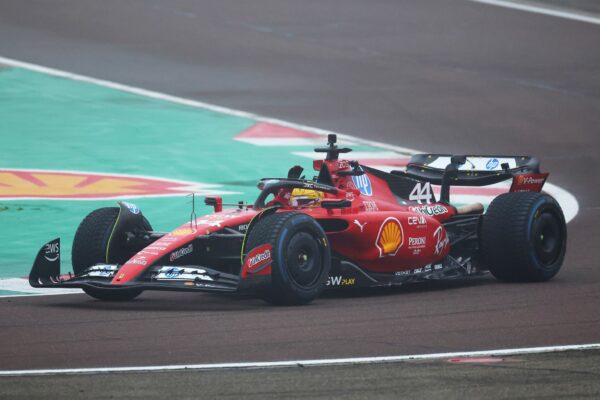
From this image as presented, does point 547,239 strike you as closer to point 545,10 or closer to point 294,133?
point 294,133

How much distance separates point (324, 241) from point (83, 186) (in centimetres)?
739

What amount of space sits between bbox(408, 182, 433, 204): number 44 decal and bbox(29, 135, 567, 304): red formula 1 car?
13mm

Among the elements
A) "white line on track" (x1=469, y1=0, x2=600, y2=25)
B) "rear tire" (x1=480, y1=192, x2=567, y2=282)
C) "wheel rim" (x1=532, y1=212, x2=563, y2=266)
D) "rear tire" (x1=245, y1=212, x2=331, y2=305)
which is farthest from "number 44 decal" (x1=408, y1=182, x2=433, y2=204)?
"white line on track" (x1=469, y1=0, x2=600, y2=25)

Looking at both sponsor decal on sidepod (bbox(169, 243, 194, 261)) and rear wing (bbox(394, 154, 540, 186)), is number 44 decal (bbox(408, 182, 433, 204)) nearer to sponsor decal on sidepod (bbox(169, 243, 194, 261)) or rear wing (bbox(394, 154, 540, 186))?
rear wing (bbox(394, 154, 540, 186))

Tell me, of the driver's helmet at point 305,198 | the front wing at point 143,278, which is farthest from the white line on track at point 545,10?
the front wing at point 143,278

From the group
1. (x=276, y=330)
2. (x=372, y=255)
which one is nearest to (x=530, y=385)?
(x=276, y=330)

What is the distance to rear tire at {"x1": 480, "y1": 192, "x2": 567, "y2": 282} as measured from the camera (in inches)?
552

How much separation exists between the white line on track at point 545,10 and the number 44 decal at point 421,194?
20.8 meters

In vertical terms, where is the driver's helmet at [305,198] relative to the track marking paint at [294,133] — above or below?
below

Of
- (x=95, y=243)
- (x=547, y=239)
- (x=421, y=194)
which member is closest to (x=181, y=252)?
(x=95, y=243)

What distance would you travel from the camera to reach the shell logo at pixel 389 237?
13.6m

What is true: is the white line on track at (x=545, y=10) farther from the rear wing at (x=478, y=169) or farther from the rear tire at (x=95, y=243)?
the rear tire at (x=95, y=243)

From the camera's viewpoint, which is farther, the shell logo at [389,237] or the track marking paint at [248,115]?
the track marking paint at [248,115]

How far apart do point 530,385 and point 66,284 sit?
207 inches
